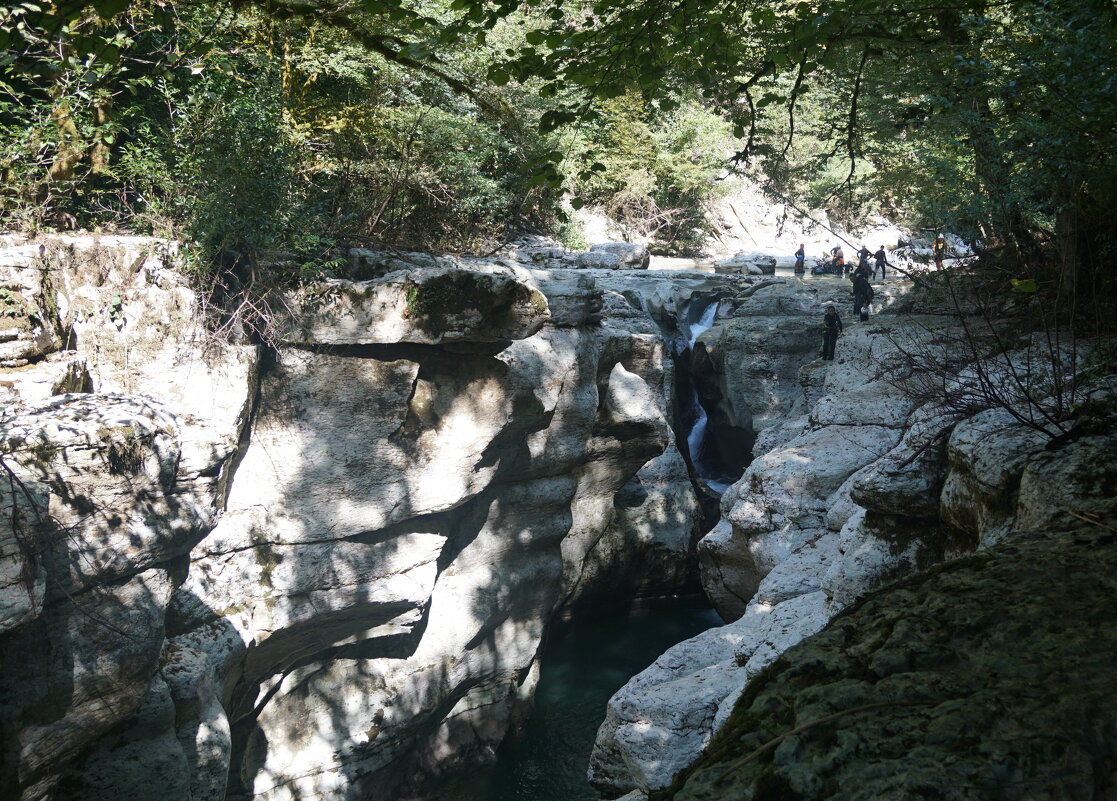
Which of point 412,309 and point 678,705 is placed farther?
point 412,309

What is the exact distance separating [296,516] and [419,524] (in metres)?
1.87

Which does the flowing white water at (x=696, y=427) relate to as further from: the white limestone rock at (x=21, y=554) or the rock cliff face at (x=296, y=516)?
the white limestone rock at (x=21, y=554)

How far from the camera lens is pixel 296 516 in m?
10.0

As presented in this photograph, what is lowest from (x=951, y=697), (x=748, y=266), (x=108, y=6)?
(x=951, y=697)

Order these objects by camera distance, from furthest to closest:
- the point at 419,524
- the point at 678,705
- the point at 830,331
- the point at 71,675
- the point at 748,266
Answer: the point at 748,266
the point at 830,331
the point at 419,524
the point at 71,675
the point at 678,705

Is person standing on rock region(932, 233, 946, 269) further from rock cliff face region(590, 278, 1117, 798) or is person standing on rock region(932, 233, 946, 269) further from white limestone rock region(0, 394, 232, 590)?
white limestone rock region(0, 394, 232, 590)

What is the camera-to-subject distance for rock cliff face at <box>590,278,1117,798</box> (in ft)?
12.9

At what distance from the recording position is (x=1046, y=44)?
7812 millimetres

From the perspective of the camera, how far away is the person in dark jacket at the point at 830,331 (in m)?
15.6

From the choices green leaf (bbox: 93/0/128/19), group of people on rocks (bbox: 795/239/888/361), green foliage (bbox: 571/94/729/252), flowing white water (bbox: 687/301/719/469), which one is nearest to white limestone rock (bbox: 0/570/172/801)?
green leaf (bbox: 93/0/128/19)

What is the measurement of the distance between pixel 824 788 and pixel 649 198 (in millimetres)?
28498

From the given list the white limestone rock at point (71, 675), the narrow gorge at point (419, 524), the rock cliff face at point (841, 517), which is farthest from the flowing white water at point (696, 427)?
the white limestone rock at point (71, 675)

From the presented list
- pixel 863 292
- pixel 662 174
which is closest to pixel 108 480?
pixel 863 292

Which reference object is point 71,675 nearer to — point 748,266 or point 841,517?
point 841,517
